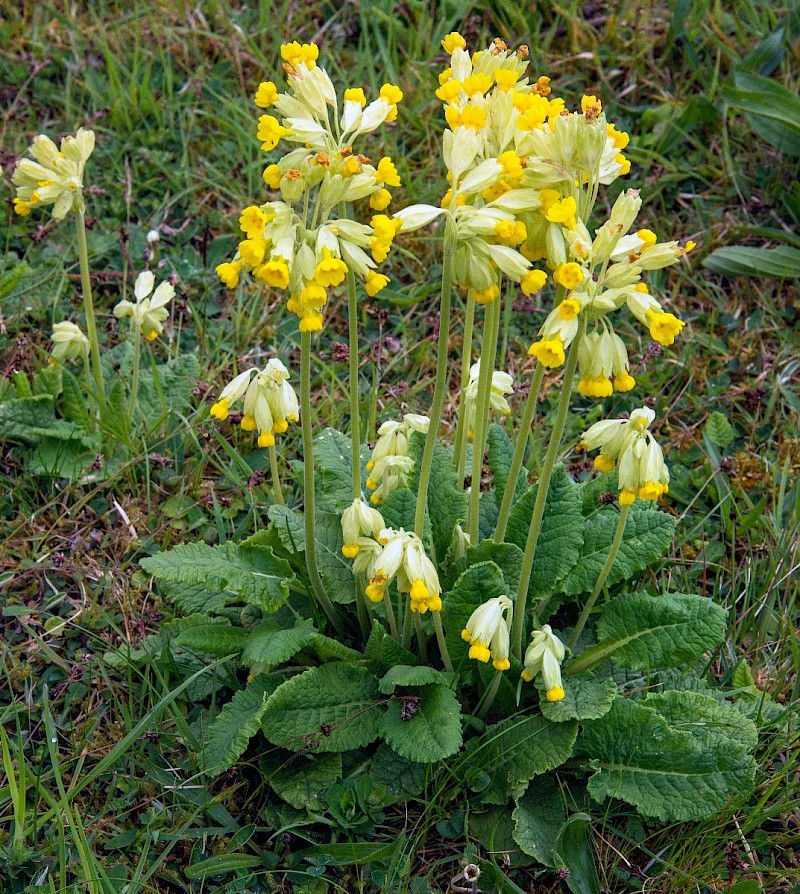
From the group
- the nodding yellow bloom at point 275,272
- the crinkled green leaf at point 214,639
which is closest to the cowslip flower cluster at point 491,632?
the crinkled green leaf at point 214,639

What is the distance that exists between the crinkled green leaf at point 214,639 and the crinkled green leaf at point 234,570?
115 mm

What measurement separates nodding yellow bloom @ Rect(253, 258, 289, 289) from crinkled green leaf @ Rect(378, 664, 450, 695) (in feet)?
3.84

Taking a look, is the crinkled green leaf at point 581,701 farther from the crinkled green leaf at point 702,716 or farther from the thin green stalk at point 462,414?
the thin green stalk at point 462,414

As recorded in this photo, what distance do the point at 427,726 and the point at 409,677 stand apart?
158 mm

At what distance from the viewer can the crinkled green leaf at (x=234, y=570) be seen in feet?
9.53

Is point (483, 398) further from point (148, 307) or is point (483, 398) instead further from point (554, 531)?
point (148, 307)

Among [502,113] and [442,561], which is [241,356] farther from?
[502,113]

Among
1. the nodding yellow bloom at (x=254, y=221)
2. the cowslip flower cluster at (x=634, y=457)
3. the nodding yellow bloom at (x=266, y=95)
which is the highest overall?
the nodding yellow bloom at (x=266, y=95)

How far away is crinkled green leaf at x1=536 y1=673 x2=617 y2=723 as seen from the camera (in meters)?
2.74

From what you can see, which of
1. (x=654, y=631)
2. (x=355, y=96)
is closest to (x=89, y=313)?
(x=355, y=96)

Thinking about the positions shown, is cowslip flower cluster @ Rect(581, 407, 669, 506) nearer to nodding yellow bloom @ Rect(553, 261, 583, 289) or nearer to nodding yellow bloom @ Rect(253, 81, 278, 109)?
nodding yellow bloom @ Rect(553, 261, 583, 289)

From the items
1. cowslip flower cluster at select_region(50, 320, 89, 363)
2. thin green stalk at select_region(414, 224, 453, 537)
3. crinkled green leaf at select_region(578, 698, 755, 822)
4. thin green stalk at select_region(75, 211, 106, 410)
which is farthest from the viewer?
cowslip flower cluster at select_region(50, 320, 89, 363)

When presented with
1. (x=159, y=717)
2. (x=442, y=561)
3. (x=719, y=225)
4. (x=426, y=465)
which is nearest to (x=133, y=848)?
(x=159, y=717)

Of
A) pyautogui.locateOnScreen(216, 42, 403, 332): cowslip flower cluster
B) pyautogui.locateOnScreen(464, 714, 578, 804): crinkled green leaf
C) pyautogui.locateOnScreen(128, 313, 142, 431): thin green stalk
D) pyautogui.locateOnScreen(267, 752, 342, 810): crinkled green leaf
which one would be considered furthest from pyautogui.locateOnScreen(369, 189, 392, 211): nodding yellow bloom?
pyautogui.locateOnScreen(128, 313, 142, 431): thin green stalk
